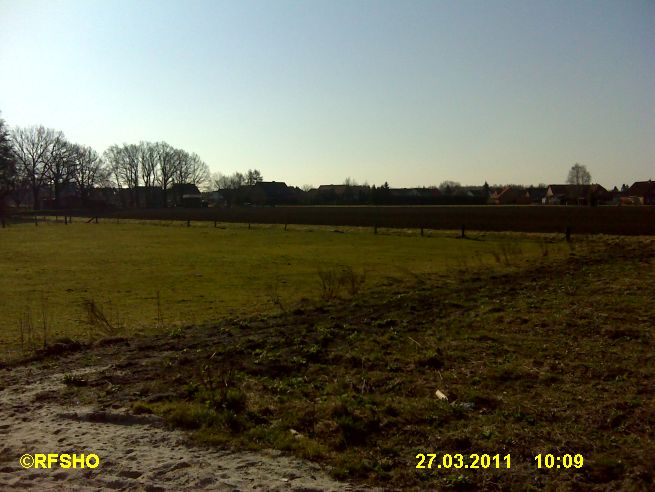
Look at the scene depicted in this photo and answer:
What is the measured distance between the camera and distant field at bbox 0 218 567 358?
13.4 meters

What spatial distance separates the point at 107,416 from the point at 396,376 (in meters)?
3.60

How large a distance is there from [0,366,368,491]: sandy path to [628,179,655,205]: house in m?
102

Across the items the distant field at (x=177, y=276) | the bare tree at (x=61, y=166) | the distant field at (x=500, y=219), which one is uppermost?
the bare tree at (x=61, y=166)

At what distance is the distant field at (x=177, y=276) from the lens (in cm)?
1340

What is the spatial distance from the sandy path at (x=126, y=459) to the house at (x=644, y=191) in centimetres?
10209

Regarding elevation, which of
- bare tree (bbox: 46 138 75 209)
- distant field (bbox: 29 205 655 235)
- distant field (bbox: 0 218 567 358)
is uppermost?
bare tree (bbox: 46 138 75 209)

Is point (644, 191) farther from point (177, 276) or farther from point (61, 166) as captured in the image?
point (61, 166)

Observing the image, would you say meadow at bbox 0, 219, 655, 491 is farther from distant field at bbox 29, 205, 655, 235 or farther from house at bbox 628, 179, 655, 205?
house at bbox 628, 179, 655, 205

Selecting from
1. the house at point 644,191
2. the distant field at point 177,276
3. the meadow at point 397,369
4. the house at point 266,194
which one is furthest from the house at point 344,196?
the meadow at point 397,369

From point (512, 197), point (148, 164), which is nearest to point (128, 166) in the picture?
point (148, 164)

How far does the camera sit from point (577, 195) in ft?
338

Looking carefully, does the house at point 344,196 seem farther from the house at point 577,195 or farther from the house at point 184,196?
the house at point 577,195

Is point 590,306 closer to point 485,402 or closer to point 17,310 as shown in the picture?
point 485,402

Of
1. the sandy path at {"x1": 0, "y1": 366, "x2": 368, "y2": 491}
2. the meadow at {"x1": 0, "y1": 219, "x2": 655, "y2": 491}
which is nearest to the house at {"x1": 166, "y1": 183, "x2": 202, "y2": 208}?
the meadow at {"x1": 0, "y1": 219, "x2": 655, "y2": 491}
